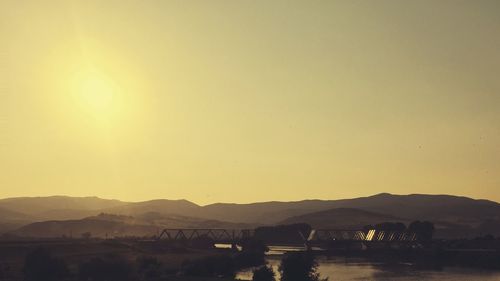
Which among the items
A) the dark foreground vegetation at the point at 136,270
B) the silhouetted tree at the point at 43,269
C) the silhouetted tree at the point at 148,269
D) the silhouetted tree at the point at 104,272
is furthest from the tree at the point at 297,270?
the silhouetted tree at the point at 43,269

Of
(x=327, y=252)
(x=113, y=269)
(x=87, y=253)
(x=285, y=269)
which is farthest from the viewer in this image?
(x=327, y=252)

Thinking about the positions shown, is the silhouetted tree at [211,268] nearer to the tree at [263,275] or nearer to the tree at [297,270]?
the tree at [263,275]

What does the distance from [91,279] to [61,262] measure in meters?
11.1

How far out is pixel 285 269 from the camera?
97188 mm

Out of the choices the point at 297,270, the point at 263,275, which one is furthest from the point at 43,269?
the point at 297,270

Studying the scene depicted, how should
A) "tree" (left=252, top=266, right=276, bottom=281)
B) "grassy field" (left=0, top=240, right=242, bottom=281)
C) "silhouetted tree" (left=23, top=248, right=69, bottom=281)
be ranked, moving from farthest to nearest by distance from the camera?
"grassy field" (left=0, top=240, right=242, bottom=281)
"silhouetted tree" (left=23, top=248, right=69, bottom=281)
"tree" (left=252, top=266, right=276, bottom=281)

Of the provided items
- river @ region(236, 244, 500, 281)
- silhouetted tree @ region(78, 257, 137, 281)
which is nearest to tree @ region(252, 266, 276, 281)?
river @ region(236, 244, 500, 281)

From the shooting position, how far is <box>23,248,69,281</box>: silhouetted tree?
9869 cm

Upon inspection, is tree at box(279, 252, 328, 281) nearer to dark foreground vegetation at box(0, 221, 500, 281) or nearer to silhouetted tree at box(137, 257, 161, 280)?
dark foreground vegetation at box(0, 221, 500, 281)

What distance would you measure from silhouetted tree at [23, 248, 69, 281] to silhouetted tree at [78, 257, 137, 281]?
3.26 metres

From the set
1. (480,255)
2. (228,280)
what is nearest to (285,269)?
(228,280)

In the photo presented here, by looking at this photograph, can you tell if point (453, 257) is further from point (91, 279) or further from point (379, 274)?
point (91, 279)

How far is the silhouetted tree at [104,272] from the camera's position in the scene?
99375 millimetres

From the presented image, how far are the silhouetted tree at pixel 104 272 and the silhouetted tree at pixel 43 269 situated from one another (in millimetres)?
3262
